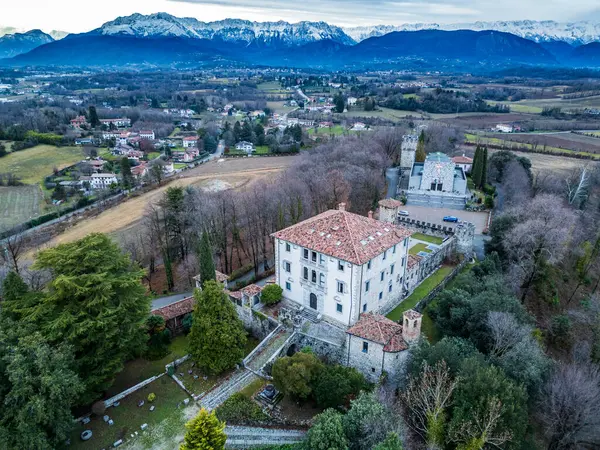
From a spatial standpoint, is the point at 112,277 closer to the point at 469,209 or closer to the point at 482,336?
the point at 482,336

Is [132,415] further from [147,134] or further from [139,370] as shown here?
[147,134]

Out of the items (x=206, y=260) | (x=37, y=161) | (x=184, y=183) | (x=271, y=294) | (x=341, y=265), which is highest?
(x=341, y=265)

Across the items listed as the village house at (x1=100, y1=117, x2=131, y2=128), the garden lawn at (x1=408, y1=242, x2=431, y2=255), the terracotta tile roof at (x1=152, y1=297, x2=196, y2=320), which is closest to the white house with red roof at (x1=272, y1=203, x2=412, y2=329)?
the terracotta tile roof at (x1=152, y1=297, x2=196, y2=320)

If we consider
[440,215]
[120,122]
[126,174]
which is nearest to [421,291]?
[440,215]

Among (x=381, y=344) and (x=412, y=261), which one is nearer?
(x=381, y=344)

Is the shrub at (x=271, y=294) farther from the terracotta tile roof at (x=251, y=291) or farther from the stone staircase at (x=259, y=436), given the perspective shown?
the stone staircase at (x=259, y=436)

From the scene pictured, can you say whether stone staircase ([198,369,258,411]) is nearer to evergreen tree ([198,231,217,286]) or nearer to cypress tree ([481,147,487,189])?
evergreen tree ([198,231,217,286])

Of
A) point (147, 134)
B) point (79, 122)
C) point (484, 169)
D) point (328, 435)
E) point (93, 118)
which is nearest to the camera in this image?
point (328, 435)

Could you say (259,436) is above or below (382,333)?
below
